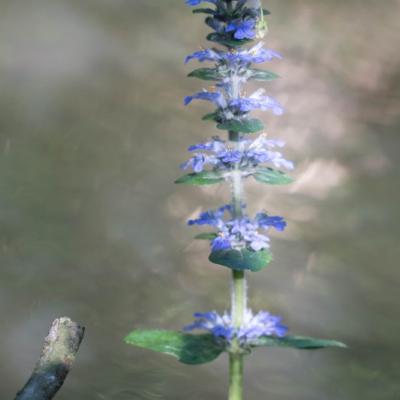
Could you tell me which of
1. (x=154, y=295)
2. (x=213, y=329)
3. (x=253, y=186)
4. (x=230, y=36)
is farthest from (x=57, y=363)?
(x=253, y=186)

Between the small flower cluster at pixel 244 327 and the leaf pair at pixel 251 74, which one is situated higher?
the leaf pair at pixel 251 74

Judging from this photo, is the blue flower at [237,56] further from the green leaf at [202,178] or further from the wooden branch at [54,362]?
the wooden branch at [54,362]

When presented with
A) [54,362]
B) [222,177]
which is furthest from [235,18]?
[54,362]

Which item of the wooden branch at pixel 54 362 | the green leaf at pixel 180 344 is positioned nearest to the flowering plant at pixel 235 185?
the green leaf at pixel 180 344

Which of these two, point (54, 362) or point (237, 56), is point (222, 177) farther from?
point (54, 362)

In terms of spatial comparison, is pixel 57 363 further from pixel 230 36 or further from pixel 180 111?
pixel 180 111

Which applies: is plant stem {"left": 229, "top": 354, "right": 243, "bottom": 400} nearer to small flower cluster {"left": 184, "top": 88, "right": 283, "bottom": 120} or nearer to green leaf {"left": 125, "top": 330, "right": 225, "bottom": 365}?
green leaf {"left": 125, "top": 330, "right": 225, "bottom": 365}
